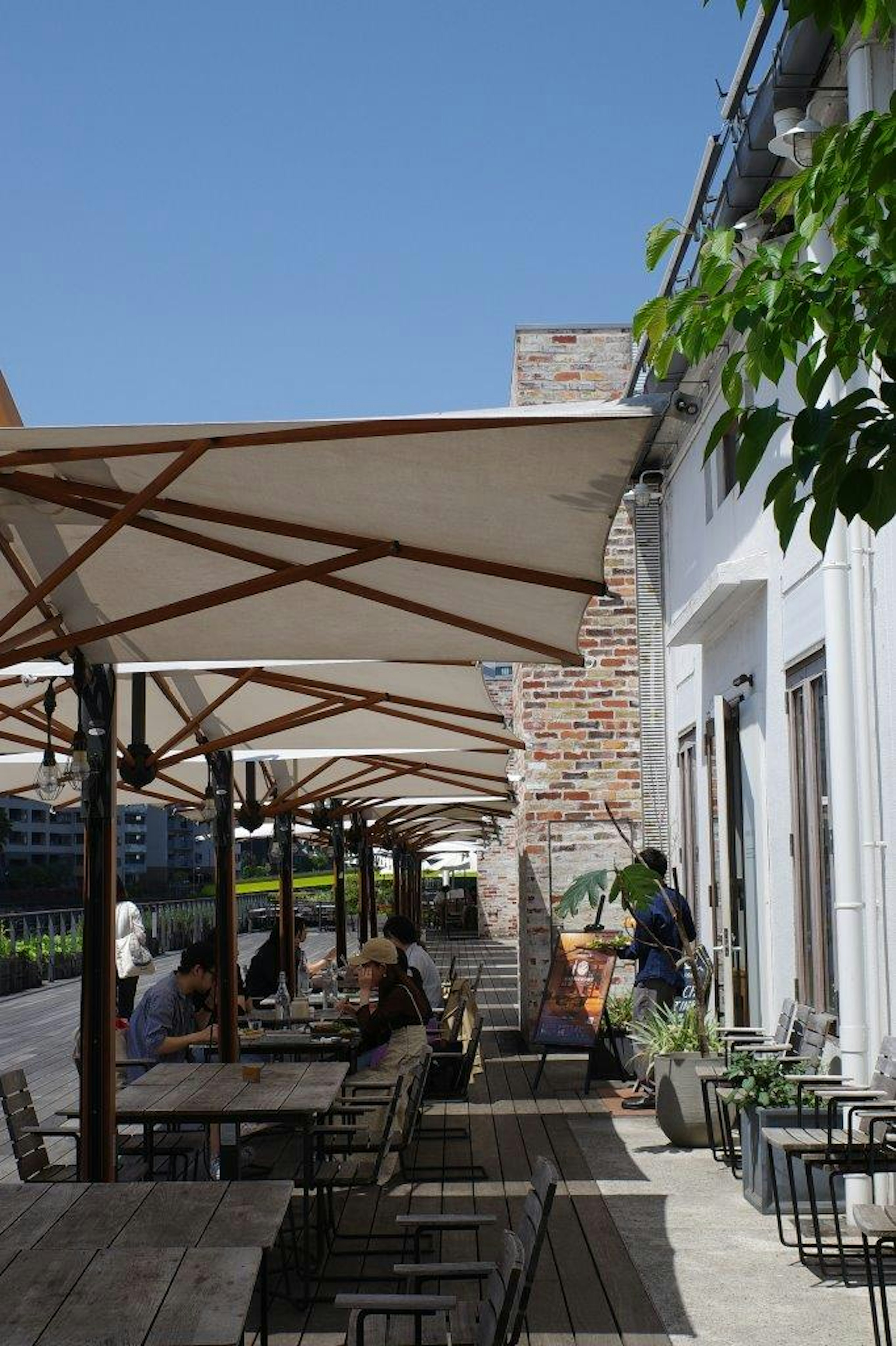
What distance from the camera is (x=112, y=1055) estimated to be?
232 inches

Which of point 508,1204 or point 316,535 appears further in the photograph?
point 508,1204

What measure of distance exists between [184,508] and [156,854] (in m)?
143

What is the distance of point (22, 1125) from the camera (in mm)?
6441

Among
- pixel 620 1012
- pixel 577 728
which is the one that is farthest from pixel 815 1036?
pixel 577 728

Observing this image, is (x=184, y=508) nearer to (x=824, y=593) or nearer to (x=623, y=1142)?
(x=824, y=593)

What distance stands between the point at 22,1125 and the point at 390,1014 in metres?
2.83

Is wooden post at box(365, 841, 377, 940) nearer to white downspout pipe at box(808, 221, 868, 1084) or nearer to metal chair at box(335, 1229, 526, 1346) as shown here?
white downspout pipe at box(808, 221, 868, 1084)

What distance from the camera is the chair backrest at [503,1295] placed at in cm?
338

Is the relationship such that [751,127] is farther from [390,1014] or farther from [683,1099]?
[683,1099]

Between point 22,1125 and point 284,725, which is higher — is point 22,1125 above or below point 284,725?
below

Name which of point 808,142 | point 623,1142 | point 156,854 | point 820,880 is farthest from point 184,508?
point 156,854

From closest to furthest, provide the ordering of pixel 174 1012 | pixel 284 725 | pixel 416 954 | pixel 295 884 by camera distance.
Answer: pixel 284 725, pixel 174 1012, pixel 416 954, pixel 295 884

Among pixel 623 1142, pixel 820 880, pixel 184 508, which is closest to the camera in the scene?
pixel 184 508

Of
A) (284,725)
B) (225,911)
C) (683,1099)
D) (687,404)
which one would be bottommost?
(683,1099)
